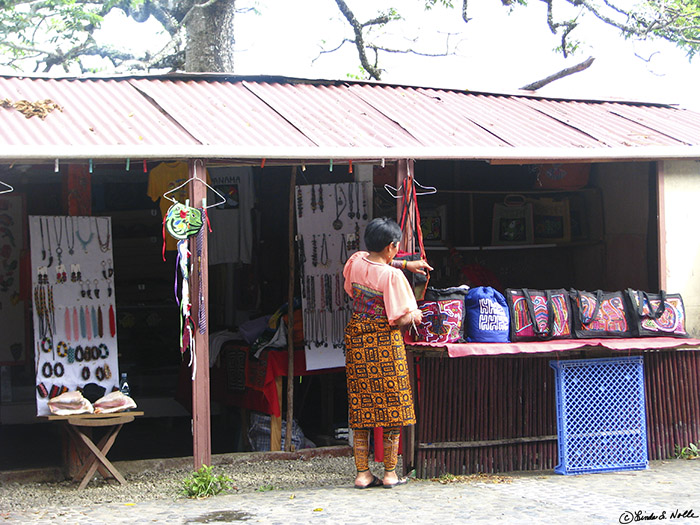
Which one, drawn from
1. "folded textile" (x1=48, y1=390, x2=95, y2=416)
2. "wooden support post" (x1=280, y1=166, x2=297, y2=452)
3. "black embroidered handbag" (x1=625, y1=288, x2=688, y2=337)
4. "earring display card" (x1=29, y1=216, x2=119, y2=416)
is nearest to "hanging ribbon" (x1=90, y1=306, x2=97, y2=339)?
"earring display card" (x1=29, y1=216, x2=119, y2=416)

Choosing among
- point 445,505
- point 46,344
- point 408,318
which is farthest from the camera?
point 46,344

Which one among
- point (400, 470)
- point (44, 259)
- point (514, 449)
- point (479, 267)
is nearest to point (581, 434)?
point (514, 449)

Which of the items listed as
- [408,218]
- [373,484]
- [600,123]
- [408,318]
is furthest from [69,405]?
[600,123]

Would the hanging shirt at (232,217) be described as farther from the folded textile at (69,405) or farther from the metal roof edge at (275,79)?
the folded textile at (69,405)

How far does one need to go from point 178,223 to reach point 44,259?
4.95 feet

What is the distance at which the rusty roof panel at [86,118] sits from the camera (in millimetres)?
5871

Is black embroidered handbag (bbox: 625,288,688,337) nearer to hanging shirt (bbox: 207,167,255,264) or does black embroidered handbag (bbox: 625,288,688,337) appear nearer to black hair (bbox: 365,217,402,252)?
black hair (bbox: 365,217,402,252)

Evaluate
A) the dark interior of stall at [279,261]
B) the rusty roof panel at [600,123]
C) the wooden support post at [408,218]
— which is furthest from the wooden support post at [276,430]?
the rusty roof panel at [600,123]

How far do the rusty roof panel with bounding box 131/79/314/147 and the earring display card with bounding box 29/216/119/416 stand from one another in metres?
1.13

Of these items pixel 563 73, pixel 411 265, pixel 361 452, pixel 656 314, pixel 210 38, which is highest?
pixel 210 38

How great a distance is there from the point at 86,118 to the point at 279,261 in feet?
9.82

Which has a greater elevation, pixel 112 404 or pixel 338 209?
pixel 338 209

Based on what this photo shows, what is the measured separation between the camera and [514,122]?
743 centimetres

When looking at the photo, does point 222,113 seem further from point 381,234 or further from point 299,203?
point 381,234
